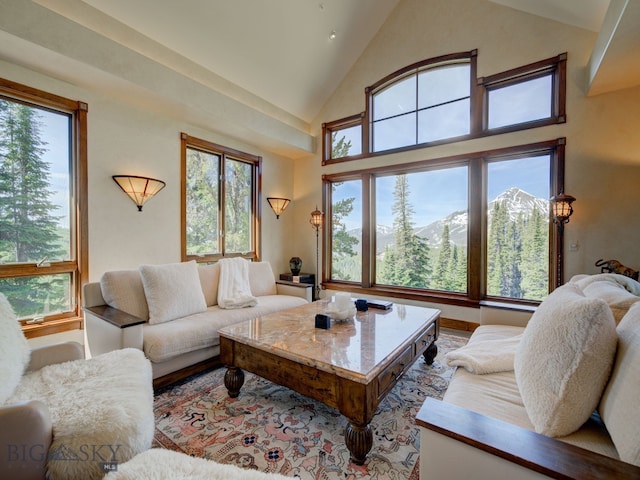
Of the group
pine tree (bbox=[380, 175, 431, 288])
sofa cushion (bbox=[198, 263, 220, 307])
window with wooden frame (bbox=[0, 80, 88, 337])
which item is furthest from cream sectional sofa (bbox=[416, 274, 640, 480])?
window with wooden frame (bbox=[0, 80, 88, 337])

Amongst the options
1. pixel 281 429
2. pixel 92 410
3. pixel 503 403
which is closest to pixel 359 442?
pixel 281 429

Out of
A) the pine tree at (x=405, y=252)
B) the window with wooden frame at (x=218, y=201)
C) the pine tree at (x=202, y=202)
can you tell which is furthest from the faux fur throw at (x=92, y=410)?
the pine tree at (x=405, y=252)

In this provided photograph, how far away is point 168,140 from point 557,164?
4573 mm

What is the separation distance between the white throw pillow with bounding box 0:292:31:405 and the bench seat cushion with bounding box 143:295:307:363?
71cm

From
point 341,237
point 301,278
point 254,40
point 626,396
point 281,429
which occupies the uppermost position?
point 254,40

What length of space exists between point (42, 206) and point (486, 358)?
151 inches

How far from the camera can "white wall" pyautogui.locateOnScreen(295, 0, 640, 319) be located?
9.36ft

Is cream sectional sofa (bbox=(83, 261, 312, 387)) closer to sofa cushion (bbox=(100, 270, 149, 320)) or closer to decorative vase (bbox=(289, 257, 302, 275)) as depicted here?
sofa cushion (bbox=(100, 270, 149, 320))

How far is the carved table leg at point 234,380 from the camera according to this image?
2.14 m

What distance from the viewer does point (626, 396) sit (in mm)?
813

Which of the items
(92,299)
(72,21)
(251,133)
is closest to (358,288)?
(251,133)

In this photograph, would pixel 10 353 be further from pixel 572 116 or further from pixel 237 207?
pixel 572 116

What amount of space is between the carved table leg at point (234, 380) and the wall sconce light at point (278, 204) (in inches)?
126

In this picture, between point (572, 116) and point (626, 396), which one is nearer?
point (626, 396)
